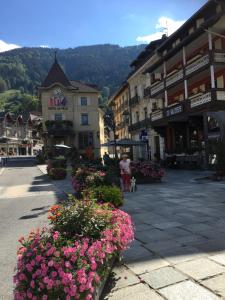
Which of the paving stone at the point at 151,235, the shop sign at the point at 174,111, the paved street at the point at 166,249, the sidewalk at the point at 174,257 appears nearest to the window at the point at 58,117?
the shop sign at the point at 174,111

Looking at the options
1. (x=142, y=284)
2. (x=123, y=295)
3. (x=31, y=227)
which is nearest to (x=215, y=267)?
(x=142, y=284)

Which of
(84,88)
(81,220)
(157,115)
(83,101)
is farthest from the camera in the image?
(84,88)

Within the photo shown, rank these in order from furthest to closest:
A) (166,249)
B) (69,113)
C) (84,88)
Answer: (84,88) < (69,113) < (166,249)

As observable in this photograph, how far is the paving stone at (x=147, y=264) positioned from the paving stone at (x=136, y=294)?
535mm

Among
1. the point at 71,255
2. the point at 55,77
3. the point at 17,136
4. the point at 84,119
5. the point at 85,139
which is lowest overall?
the point at 71,255

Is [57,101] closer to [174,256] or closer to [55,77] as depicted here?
[55,77]

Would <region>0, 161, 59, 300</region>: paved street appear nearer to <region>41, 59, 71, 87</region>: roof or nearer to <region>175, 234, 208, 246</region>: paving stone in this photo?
<region>175, 234, 208, 246</region>: paving stone

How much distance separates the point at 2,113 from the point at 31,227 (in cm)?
8881

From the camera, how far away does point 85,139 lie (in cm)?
5541

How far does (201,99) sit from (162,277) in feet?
68.2

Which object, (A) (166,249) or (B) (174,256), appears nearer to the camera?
(B) (174,256)

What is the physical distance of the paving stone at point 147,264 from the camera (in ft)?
17.5

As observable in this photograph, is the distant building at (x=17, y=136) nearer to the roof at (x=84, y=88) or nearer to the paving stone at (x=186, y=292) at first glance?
the roof at (x=84, y=88)

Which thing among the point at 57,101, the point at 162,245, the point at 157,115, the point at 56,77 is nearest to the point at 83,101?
the point at 57,101
